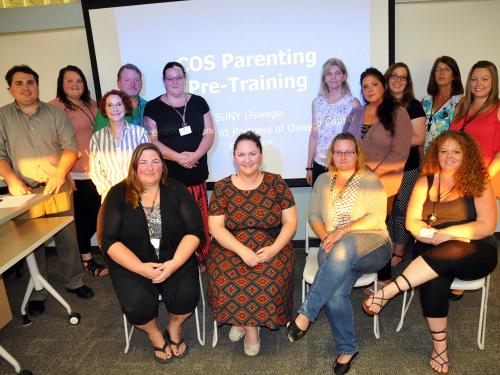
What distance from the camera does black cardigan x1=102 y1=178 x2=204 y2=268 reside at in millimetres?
2387

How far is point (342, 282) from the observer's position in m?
2.29

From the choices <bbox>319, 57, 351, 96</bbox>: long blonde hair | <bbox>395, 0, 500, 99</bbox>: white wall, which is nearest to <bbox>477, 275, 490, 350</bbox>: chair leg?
<bbox>319, 57, 351, 96</bbox>: long blonde hair

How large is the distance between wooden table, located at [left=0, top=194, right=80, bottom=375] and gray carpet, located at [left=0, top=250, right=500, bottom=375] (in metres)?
0.16

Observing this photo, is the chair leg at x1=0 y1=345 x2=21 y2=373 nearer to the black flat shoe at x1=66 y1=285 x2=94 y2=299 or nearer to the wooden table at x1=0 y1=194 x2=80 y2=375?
the wooden table at x1=0 y1=194 x2=80 y2=375

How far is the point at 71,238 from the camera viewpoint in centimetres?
321

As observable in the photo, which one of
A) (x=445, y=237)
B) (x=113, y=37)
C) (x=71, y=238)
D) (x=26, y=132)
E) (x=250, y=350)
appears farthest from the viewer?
(x=113, y=37)

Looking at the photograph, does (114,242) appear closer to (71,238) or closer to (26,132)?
(71,238)

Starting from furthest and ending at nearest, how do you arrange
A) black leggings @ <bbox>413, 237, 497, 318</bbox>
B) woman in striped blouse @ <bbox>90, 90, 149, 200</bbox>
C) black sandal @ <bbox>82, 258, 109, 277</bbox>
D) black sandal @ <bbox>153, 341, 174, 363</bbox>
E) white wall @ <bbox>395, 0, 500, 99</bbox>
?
black sandal @ <bbox>82, 258, 109, 277</bbox>, white wall @ <bbox>395, 0, 500, 99</bbox>, woman in striped blouse @ <bbox>90, 90, 149, 200</bbox>, black sandal @ <bbox>153, 341, 174, 363</bbox>, black leggings @ <bbox>413, 237, 497, 318</bbox>

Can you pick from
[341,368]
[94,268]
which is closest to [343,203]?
[341,368]

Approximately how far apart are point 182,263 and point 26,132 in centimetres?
165

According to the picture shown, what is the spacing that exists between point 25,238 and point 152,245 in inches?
33.6

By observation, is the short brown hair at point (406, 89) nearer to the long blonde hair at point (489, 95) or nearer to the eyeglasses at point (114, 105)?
the long blonde hair at point (489, 95)

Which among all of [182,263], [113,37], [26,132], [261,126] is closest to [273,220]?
[182,263]

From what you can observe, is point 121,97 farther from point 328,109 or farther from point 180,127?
point 328,109
